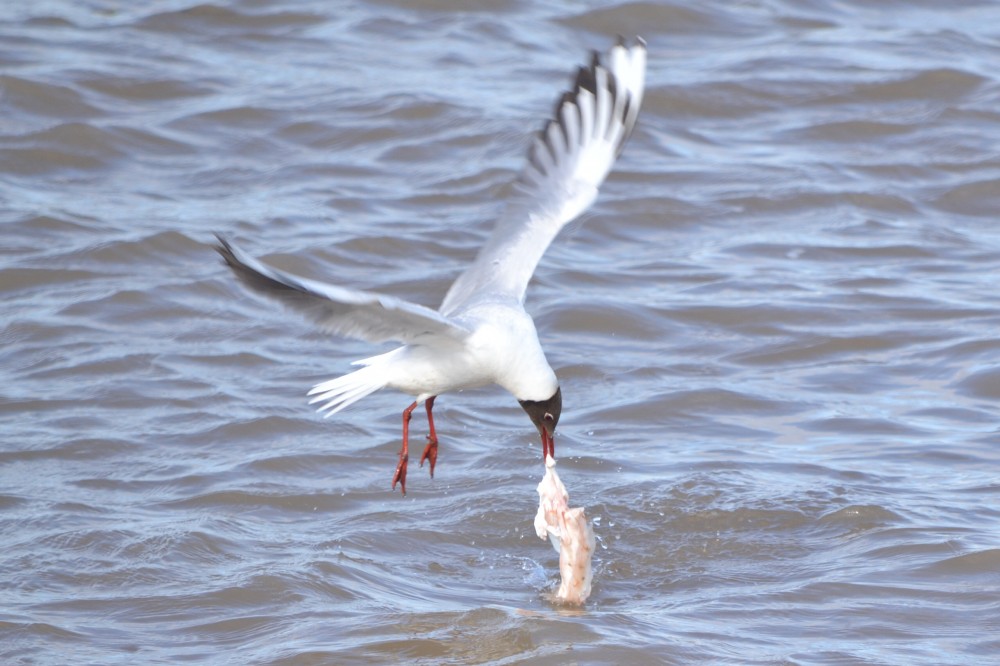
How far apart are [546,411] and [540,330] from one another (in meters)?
2.51

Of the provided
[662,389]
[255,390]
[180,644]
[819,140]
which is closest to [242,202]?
[255,390]

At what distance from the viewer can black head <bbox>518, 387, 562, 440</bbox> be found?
219 inches

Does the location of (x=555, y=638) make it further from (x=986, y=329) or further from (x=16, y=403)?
(x=986, y=329)

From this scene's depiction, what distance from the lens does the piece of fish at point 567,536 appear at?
5039 millimetres

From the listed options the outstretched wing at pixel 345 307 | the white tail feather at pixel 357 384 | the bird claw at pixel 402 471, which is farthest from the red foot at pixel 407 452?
the outstretched wing at pixel 345 307

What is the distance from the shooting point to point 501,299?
568 cm

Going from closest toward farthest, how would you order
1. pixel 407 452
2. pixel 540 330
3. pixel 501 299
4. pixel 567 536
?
1. pixel 567 536
2. pixel 501 299
3. pixel 407 452
4. pixel 540 330

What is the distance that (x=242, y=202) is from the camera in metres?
9.52

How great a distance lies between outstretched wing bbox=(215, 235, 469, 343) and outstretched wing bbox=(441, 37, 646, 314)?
3.68 feet

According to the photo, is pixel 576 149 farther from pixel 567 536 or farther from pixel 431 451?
pixel 567 536

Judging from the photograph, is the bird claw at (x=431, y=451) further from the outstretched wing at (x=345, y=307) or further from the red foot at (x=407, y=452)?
the outstretched wing at (x=345, y=307)

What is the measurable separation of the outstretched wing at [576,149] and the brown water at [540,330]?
1055 mm

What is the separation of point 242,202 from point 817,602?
17.8ft

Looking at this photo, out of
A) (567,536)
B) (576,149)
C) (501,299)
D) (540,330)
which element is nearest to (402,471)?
(501,299)
